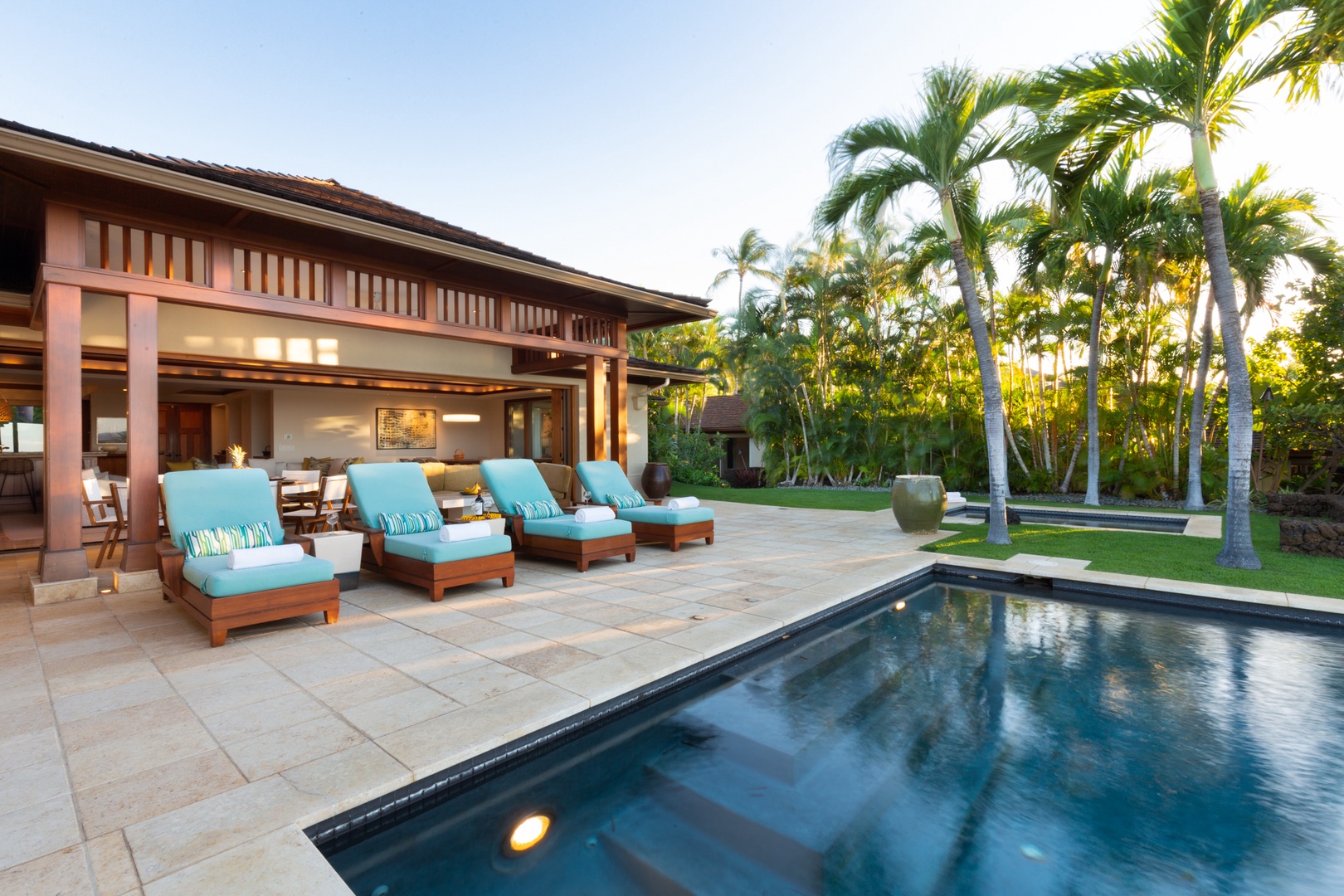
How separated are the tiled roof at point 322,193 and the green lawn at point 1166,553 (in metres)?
5.38

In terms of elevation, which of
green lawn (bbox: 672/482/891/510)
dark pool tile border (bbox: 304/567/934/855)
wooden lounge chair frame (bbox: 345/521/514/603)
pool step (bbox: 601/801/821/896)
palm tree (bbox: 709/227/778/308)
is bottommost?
pool step (bbox: 601/801/821/896)

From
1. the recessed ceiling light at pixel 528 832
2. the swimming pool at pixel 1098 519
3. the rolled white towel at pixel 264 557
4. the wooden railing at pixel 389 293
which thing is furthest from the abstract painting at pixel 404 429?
the recessed ceiling light at pixel 528 832

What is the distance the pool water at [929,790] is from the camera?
85.1 inches

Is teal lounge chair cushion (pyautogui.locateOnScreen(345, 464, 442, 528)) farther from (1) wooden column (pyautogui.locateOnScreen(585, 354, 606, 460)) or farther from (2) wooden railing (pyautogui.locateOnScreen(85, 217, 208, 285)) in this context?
(1) wooden column (pyautogui.locateOnScreen(585, 354, 606, 460))

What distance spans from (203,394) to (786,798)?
639 inches

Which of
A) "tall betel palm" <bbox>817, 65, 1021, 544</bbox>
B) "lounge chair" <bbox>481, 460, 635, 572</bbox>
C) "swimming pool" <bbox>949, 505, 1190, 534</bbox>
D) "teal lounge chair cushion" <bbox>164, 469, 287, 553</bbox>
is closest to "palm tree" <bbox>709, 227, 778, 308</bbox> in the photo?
"swimming pool" <bbox>949, 505, 1190, 534</bbox>

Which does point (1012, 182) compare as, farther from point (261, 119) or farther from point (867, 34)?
point (261, 119)

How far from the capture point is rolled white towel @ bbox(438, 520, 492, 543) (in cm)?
530

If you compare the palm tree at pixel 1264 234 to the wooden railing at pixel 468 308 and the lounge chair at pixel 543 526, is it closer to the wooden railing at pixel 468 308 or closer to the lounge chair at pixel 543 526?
the lounge chair at pixel 543 526

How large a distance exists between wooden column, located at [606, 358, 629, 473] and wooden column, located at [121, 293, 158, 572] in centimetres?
553

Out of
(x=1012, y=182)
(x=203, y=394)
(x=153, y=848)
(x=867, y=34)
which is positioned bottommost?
(x=153, y=848)

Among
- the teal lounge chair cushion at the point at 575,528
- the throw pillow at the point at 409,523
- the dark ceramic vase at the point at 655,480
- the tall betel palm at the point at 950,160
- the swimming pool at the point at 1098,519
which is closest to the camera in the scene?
the throw pillow at the point at 409,523

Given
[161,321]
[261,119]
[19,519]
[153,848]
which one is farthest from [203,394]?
[153,848]

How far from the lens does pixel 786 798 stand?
2.60 metres
